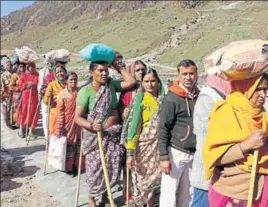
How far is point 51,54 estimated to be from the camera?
7.02 metres

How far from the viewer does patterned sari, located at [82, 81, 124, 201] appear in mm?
4430

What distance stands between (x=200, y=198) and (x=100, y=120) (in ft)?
4.72

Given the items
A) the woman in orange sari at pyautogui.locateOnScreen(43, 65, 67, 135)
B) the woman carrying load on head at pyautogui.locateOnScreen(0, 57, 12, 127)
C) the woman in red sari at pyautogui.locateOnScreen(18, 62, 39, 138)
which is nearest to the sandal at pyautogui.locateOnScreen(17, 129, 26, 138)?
the woman in red sari at pyautogui.locateOnScreen(18, 62, 39, 138)

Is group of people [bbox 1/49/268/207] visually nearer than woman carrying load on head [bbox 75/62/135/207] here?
Yes

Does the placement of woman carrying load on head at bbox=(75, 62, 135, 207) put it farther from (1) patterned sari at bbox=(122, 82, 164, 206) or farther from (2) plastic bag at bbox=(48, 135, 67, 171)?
(2) plastic bag at bbox=(48, 135, 67, 171)

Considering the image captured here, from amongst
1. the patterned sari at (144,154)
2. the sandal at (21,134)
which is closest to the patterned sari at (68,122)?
the patterned sari at (144,154)

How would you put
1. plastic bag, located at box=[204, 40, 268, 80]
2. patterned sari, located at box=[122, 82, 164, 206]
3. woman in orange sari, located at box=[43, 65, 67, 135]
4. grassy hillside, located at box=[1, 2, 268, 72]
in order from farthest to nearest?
grassy hillside, located at box=[1, 2, 268, 72], woman in orange sari, located at box=[43, 65, 67, 135], patterned sari, located at box=[122, 82, 164, 206], plastic bag, located at box=[204, 40, 268, 80]

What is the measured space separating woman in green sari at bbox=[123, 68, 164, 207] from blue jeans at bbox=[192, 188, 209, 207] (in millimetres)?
1059

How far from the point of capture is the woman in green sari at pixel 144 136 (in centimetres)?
423

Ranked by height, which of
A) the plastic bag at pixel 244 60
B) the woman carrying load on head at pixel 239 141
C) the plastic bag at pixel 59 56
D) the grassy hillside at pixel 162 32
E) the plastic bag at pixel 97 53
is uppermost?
the grassy hillside at pixel 162 32

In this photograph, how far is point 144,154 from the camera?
14.3 feet

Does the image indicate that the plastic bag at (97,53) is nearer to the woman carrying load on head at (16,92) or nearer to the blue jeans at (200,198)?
the blue jeans at (200,198)

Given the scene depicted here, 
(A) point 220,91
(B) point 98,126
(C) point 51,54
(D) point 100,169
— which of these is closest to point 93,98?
(B) point 98,126

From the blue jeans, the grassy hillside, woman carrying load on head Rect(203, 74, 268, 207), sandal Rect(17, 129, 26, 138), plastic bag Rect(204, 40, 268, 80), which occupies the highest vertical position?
the grassy hillside
